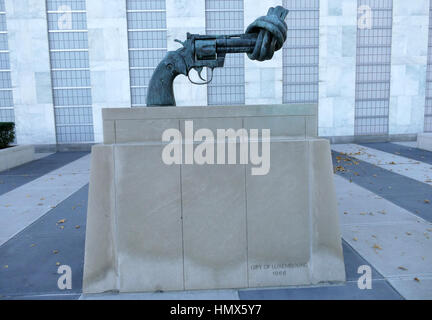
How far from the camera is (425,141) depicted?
15102 mm

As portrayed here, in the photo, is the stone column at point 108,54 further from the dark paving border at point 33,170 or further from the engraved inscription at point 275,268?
the engraved inscription at point 275,268

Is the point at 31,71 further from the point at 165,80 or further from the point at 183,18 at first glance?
the point at 165,80

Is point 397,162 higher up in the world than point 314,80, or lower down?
lower down

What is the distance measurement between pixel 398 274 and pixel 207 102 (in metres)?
13.9

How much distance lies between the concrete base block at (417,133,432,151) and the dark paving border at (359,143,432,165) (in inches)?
12.0

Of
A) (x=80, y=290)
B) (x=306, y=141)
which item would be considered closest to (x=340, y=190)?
(x=306, y=141)

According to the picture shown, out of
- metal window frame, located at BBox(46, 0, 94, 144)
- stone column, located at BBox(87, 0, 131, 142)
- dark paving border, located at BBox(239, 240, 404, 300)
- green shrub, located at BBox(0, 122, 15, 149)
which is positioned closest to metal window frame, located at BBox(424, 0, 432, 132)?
stone column, located at BBox(87, 0, 131, 142)

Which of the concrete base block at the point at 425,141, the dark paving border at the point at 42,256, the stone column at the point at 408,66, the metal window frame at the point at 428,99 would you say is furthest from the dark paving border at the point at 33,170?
the metal window frame at the point at 428,99

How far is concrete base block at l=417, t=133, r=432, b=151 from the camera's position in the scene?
14820mm

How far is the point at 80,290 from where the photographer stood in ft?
13.8

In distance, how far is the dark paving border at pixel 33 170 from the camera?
405 inches

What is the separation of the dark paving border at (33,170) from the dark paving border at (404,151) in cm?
1324

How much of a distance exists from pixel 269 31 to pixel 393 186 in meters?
6.41

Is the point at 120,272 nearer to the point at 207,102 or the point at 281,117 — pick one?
the point at 281,117
